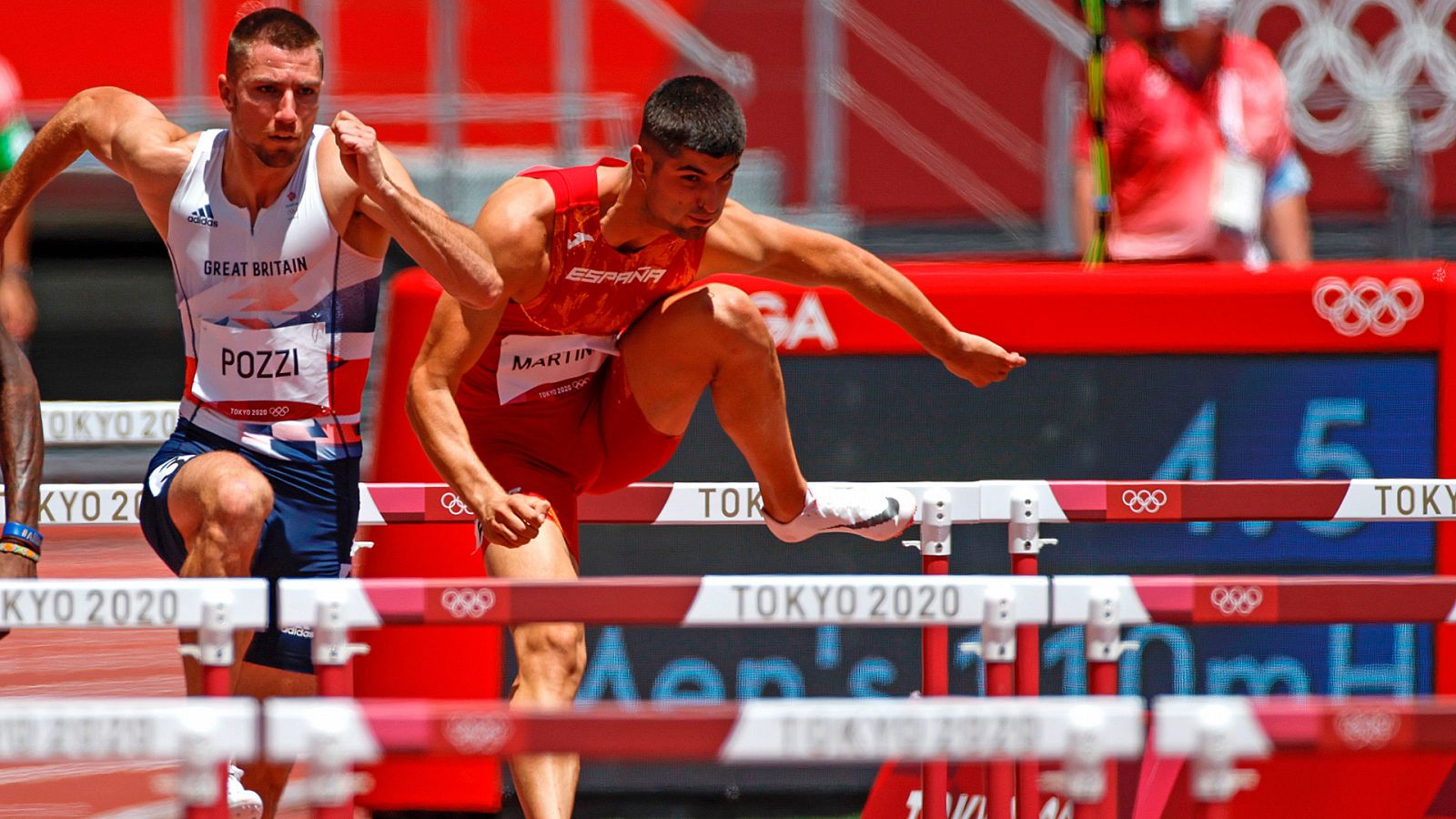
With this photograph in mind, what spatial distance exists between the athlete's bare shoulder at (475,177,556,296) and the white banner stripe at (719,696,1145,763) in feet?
6.25

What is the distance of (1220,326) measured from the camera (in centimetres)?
549

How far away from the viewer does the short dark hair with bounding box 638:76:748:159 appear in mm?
4344

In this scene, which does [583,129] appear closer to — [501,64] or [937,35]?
[501,64]

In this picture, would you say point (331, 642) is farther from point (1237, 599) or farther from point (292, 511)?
point (1237, 599)

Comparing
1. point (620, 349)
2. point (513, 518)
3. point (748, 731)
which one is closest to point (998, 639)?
point (748, 731)

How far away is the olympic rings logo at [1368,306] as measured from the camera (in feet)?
17.9

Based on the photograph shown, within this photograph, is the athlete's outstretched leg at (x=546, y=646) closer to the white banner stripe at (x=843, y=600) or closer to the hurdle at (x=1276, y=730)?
the white banner stripe at (x=843, y=600)

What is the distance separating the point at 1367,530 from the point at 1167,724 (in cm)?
294

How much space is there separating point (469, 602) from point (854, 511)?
1.64 metres

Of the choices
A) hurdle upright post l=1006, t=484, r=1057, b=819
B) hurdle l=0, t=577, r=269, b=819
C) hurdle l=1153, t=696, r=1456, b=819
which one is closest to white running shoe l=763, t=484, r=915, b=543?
hurdle upright post l=1006, t=484, r=1057, b=819

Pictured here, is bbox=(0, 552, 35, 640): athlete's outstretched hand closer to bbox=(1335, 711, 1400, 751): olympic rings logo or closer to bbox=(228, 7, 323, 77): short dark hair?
bbox=(228, 7, 323, 77): short dark hair

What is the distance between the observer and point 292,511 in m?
4.67

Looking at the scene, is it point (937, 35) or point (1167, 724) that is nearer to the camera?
point (1167, 724)

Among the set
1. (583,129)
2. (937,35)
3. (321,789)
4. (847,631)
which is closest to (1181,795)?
(847,631)
